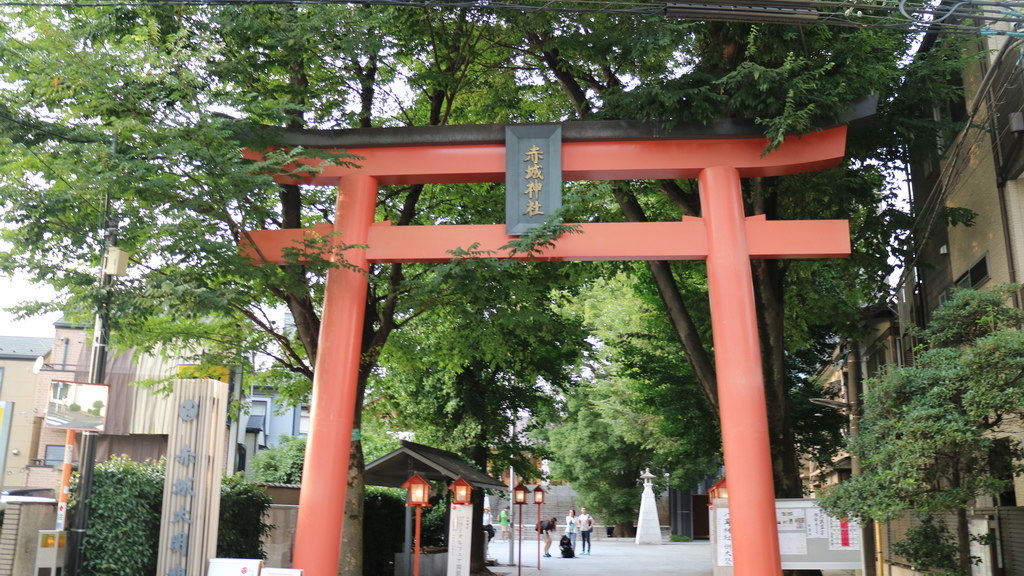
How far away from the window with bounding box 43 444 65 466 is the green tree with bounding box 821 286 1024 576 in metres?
28.9

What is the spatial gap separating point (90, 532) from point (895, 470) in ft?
30.2

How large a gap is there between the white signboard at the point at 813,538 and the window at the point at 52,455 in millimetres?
27219

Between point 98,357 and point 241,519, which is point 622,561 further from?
point 98,357

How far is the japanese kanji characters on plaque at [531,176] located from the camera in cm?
1152

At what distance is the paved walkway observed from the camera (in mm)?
24328

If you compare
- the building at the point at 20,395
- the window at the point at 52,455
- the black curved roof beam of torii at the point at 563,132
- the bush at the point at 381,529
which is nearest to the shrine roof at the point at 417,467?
the bush at the point at 381,529

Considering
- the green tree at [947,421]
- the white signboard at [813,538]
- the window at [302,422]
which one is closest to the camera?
the green tree at [947,421]

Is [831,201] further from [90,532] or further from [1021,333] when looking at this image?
[90,532]

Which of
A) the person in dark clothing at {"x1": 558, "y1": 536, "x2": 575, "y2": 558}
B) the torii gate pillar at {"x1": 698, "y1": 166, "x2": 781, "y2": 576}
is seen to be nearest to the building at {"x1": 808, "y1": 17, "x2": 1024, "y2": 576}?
the torii gate pillar at {"x1": 698, "y1": 166, "x2": 781, "y2": 576}

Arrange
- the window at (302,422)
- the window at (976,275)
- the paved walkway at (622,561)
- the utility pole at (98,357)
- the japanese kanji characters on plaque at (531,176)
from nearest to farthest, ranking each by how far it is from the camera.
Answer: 1. the utility pole at (98,357)
2. the japanese kanji characters on plaque at (531,176)
3. the window at (976,275)
4. the paved walkway at (622,561)
5. the window at (302,422)

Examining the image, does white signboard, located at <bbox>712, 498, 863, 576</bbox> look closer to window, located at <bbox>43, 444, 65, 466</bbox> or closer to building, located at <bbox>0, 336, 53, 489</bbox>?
building, located at <bbox>0, 336, 53, 489</bbox>

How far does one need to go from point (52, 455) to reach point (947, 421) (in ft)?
102

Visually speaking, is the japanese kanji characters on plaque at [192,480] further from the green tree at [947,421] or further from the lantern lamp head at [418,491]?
the green tree at [947,421]

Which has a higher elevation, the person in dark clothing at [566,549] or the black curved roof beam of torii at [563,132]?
the black curved roof beam of torii at [563,132]
